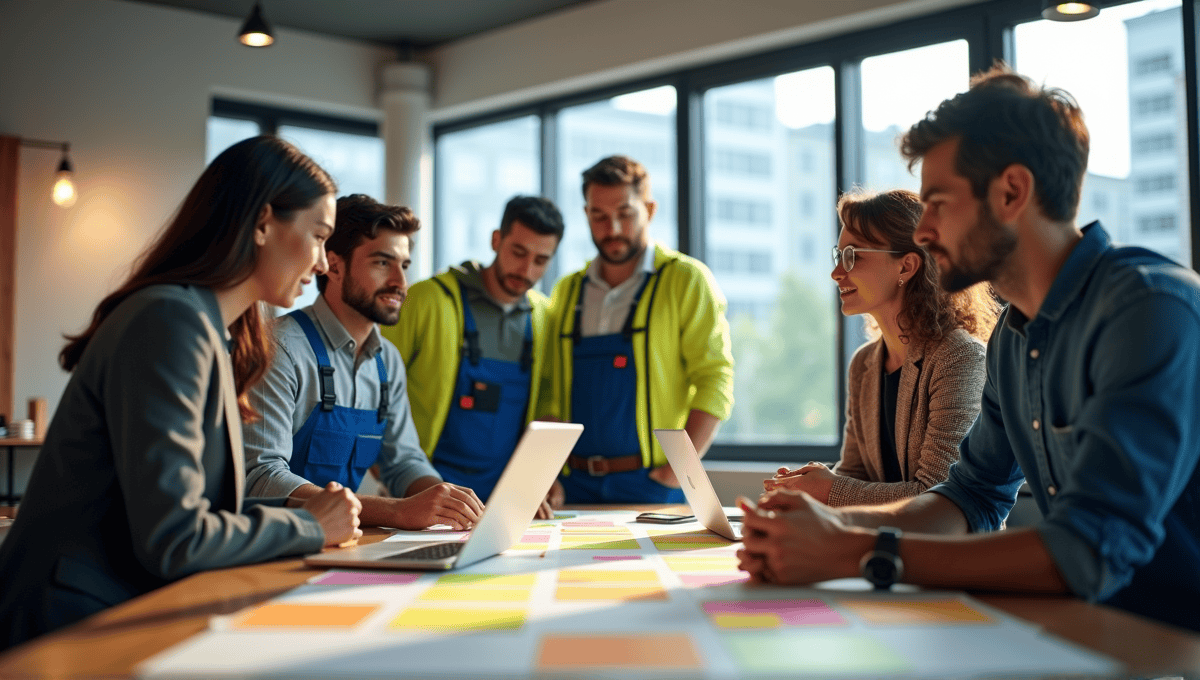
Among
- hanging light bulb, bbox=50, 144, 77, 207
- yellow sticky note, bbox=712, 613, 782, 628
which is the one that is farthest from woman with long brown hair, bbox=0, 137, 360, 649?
hanging light bulb, bbox=50, 144, 77, 207

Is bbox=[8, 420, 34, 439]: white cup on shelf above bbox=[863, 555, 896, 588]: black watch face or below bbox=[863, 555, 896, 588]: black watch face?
above

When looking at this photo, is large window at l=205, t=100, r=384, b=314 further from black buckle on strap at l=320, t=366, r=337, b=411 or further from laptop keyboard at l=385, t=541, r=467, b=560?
laptop keyboard at l=385, t=541, r=467, b=560

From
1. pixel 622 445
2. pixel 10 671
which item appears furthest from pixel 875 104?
pixel 10 671

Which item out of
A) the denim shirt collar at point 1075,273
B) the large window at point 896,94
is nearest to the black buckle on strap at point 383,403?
the denim shirt collar at point 1075,273

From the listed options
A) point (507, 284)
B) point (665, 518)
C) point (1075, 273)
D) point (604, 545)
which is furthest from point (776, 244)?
point (1075, 273)

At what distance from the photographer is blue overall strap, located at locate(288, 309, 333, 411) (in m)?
2.54

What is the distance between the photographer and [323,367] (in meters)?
2.54

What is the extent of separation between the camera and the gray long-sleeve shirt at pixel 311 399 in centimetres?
226

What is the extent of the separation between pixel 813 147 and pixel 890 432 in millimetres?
2748

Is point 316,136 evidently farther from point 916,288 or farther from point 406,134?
point 916,288

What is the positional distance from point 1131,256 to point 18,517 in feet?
5.84

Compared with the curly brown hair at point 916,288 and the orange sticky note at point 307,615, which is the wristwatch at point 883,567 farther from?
the curly brown hair at point 916,288

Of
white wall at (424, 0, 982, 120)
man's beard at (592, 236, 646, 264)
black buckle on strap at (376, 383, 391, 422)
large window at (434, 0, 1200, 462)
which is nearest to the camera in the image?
black buckle on strap at (376, 383, 391, 422)

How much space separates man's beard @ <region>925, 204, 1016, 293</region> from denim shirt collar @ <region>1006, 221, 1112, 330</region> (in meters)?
0.09
